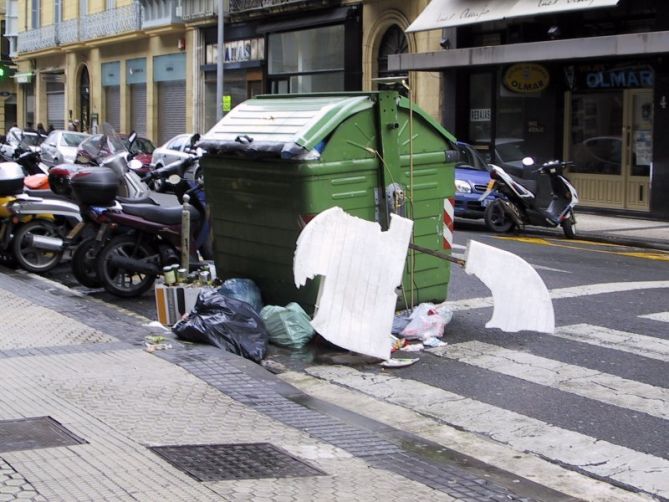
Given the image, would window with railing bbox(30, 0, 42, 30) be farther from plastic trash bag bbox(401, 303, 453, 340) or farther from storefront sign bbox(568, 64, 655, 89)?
plastic trash bag bbox(401, 303, 453, 340)

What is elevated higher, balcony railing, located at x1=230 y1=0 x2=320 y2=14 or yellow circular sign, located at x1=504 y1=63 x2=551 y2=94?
balcony railing, located at x1=230 y1=0 x2=320 y2=14

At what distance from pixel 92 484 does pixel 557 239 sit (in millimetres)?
13688

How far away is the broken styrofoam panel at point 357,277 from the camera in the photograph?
317 inches

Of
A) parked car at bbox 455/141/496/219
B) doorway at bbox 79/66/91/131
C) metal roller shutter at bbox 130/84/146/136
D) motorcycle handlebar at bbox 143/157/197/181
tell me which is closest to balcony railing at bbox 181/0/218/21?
metal roller shutter at bbox 130/84/146/136

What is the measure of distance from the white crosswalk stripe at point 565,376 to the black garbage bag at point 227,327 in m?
1.51

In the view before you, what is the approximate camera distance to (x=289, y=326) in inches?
339

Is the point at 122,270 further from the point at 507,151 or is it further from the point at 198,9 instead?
the point at 198,9

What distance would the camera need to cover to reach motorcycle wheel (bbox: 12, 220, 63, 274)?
41.0ft

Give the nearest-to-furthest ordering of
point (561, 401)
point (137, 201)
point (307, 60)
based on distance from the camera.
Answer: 1. point (561, 401)
2. point (137, 201)
3. point (307, 60)

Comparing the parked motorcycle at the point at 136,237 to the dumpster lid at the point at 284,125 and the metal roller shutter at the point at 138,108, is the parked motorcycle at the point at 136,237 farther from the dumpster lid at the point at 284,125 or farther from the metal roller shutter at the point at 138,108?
the metal roller shutter at the point at 138,108

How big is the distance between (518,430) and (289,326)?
102 inches

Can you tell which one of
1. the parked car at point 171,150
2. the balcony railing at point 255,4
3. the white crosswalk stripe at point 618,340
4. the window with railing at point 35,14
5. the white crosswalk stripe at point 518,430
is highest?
the window with railing at point 35,14

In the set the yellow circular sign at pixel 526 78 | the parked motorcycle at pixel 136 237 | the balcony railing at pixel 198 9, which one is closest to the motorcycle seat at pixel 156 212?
the parked motorcycle at pixel 136 237

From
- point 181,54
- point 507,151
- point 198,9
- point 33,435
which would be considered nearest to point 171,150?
point 507,151
